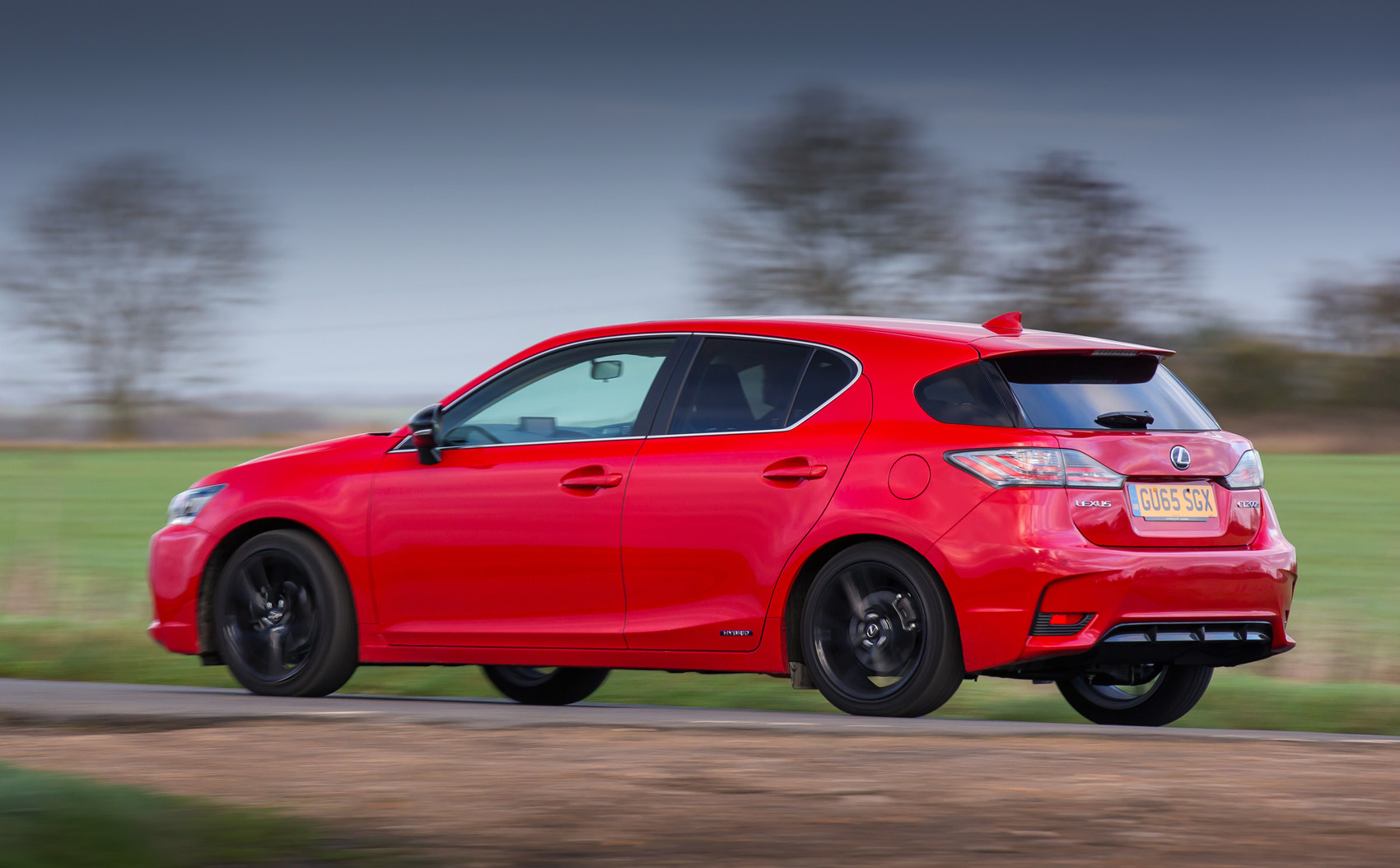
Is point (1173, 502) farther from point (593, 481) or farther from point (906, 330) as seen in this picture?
point (593, 481)

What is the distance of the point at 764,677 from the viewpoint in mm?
11344

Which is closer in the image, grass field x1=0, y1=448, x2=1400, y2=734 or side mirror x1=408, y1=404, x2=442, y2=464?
side mirror x1=408, y1=404, x2=442, y2=464

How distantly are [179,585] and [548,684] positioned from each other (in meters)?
1.80

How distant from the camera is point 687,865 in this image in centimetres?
440

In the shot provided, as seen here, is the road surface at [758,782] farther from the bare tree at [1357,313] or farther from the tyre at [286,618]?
the bare tree at [1357,313]

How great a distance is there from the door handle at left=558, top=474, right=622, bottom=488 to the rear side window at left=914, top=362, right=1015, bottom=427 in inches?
51.2

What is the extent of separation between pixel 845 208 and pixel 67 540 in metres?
16.5

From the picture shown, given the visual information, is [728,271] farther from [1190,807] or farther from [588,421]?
[1190,807]

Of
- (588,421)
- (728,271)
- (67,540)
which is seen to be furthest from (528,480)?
(728,271)

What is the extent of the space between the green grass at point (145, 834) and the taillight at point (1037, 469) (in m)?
2.96

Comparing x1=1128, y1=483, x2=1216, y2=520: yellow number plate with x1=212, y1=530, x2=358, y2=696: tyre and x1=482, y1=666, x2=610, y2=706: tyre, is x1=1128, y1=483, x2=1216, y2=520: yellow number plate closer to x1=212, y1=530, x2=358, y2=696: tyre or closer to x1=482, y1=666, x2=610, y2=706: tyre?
x1=482, y1=666, x2=610, y2=706: tyre

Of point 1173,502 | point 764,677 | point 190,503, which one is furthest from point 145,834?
point 764,677

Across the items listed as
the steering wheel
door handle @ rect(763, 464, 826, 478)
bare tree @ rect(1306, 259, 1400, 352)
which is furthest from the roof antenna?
bare tree @ rect(1306, 259, 1400, 352)

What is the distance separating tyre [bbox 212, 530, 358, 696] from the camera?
8469 millimetres
